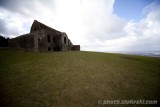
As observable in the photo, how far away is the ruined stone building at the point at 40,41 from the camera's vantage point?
22578mm

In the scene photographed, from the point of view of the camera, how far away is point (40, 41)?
24.3 metres

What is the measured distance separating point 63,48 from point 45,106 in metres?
24.5

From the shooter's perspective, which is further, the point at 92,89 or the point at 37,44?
the point at 37,44

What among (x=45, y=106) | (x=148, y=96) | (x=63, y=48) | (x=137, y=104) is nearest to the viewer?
(x=45, y=106)

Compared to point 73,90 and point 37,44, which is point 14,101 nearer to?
point 73,90

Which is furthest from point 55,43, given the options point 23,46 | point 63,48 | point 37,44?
point 23,46

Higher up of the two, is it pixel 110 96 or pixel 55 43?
pixel 55 43

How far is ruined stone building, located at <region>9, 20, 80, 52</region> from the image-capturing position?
2258 centimetres

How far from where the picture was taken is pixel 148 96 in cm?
731

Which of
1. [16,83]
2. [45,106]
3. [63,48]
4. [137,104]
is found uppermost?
[63,48]

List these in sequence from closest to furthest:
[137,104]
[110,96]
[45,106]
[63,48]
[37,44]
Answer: [45,106], [137,104], [110,96], [37,44], [63,48]

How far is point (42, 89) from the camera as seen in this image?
7.07 m

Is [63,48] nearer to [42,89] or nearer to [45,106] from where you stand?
[42,89]

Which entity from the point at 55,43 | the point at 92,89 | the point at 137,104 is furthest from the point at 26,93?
the point at 55,43
